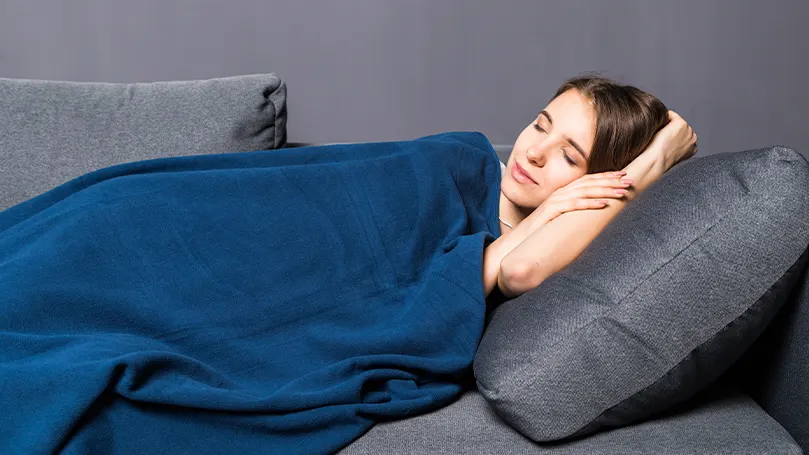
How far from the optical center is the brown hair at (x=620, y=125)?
1.52 m

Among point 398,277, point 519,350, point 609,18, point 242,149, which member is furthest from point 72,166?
point 609,18

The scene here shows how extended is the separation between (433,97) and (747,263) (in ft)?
5.16

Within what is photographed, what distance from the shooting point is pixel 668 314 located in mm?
1102

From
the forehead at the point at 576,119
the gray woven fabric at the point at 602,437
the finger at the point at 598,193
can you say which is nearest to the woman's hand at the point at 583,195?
the finger at the point at 598,193

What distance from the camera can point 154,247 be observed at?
1283 millimetres

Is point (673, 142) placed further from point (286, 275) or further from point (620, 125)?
point (286, 275)

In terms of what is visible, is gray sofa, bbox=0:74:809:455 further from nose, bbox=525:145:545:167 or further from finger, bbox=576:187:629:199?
nose, bbox=525:145:545:167

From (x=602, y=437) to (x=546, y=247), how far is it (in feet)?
1.09

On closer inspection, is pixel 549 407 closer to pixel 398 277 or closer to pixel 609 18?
pixel 398 277

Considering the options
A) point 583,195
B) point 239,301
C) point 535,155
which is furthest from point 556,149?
point 239,301

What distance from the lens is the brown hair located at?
1517mm

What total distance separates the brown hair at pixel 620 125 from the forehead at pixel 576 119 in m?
0.01

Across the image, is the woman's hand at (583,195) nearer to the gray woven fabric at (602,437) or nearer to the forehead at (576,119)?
the forehead at (576,119)

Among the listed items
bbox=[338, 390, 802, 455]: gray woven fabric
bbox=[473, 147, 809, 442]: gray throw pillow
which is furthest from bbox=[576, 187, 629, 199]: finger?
bbox=[338, 390, 802, 455]: gray woven fabric
